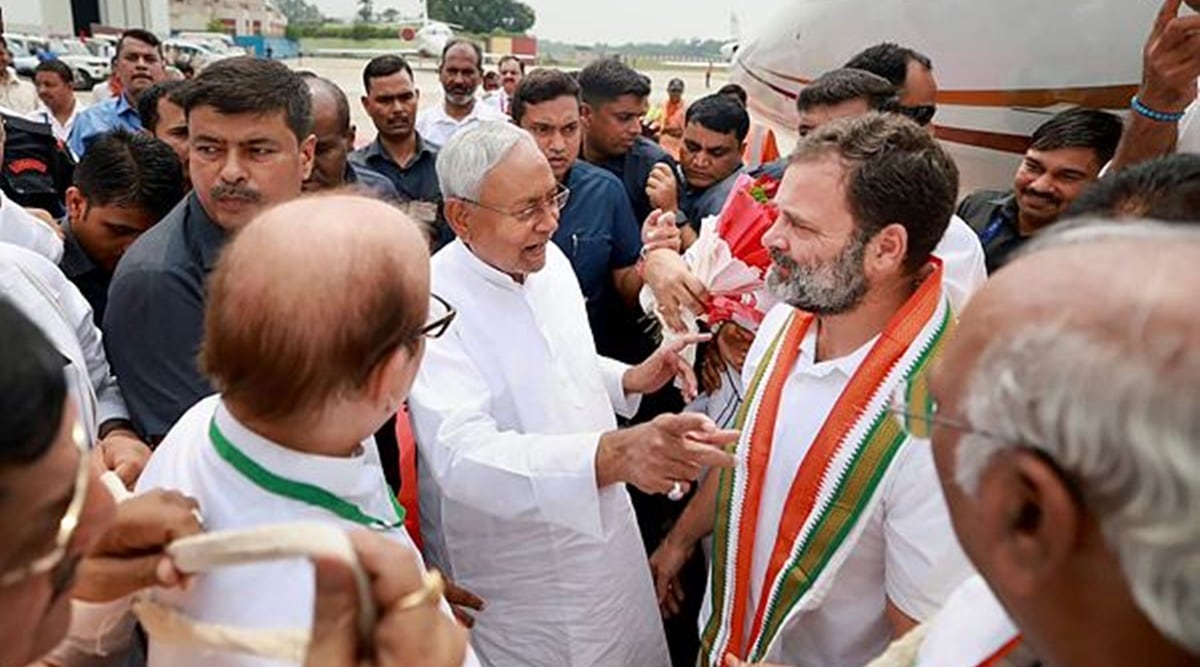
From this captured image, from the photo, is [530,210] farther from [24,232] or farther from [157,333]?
[24,232]

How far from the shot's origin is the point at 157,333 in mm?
2141

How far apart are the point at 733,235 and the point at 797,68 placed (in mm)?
5708

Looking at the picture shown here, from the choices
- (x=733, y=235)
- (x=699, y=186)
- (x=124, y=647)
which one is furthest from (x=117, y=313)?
(x=699, y=186)

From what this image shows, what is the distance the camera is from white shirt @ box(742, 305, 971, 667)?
172 cm

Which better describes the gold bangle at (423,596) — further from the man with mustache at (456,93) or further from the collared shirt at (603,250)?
the man with mustache at (456,93)

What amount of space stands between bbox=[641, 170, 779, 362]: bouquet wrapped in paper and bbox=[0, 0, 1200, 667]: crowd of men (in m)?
0.06

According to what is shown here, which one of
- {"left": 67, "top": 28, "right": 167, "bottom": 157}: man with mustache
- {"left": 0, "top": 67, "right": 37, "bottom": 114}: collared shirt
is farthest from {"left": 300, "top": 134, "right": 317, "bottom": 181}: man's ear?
{"left": 0, "top": 67, "right": 37, "bottom": 114}: collared shirt

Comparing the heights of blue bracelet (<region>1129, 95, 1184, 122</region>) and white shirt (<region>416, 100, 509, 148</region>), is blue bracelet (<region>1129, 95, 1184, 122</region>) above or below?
above

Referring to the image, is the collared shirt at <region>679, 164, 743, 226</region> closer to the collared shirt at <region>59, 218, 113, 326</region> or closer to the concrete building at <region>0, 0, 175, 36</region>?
the collared shirt at <region>59, 218, 113, 326</region>

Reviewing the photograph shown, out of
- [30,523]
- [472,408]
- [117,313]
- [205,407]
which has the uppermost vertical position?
[30,523]

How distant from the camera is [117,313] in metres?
2.17

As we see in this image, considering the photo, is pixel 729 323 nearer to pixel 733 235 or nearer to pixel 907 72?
pixel 733 235

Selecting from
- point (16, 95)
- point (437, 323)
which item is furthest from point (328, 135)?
point (16, 95)

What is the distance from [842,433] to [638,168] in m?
3.50
